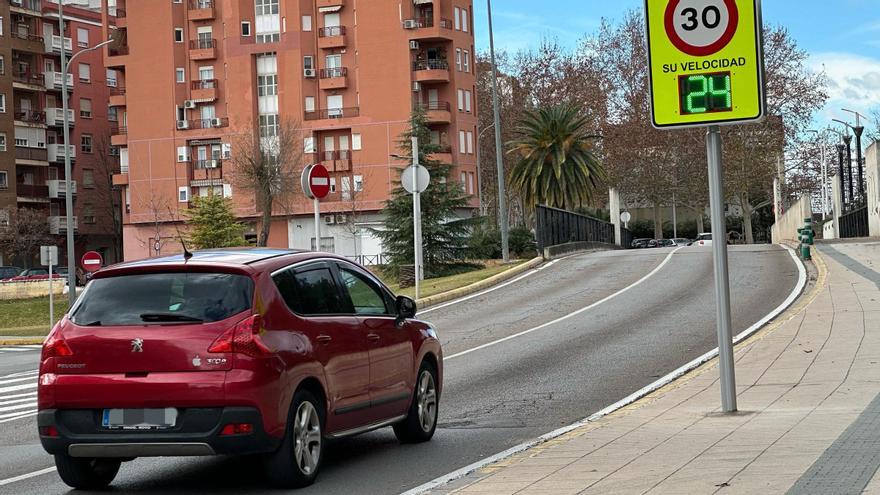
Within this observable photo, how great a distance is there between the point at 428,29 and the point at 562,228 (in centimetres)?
3650

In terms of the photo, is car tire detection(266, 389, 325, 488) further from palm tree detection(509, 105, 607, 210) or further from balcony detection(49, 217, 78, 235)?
balcony detection(49, 217, 78, 235)

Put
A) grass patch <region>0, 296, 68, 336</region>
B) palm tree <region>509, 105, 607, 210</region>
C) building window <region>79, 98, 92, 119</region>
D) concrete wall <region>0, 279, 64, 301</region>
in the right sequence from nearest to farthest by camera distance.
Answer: grass patch <region>0, 296, 68, 336</region>, concrete wall <region>0, 279, 64, 301</region>, palm tree <region>509, 105, 607, 210</region>, building window <region>79, 98, 92, 119</region>

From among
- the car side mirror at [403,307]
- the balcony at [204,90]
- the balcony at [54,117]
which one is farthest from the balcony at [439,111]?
the car side mirror at [403,307]

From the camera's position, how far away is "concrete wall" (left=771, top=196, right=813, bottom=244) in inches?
1903

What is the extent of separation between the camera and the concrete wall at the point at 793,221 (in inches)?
1903

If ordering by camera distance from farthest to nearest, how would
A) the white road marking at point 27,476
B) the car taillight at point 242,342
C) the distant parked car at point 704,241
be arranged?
the distant parked car at point 704,241, the white road marking at point 27,476, the car taillight at point 242,342

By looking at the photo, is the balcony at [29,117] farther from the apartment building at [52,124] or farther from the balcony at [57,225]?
the balcony at [57,225]

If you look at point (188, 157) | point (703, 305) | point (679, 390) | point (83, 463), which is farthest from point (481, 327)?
point (188, 157)

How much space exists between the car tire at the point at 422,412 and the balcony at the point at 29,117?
276 ft

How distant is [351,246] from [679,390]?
70.5m

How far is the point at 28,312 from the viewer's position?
5200 centimetres

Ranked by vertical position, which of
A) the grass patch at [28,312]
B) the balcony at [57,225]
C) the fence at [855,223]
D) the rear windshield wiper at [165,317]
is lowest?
the grass patch at [28,312]

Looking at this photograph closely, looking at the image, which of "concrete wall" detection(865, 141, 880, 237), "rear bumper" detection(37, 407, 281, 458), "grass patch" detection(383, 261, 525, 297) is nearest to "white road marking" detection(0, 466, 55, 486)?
"rear bumper" detection(37, 407, 281, 458)

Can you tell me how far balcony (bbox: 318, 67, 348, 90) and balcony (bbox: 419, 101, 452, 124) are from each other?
5703mm
